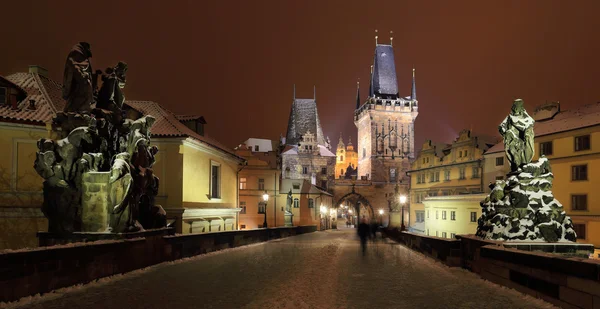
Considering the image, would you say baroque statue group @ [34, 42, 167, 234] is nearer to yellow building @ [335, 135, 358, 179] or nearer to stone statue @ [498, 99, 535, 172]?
stone statue @ [498, 99, 535, 172]

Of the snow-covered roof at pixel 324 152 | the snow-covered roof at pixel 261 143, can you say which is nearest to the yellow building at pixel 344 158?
the snow-covered roof at pixel 261 143

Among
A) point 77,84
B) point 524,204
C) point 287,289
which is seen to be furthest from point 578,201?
point 77,84

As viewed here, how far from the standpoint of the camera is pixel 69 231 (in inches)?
438

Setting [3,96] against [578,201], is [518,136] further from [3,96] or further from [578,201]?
[578,201]

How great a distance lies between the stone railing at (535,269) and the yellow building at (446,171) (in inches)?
1533

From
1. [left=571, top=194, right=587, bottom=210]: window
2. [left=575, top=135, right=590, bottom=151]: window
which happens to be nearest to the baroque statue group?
[left=571, top=194, right=587, bottom=210]: window

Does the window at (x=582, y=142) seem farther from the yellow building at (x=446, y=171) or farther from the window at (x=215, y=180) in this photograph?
the window at (x=215, y=180)

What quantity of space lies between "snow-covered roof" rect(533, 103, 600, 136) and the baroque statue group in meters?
33.2

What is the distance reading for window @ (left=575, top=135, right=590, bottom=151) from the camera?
3462 cm

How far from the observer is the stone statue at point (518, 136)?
38.7 feet

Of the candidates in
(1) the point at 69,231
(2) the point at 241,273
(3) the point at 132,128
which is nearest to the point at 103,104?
(3) the point at 132,128

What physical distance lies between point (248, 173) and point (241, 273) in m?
42.3

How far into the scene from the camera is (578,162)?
35.3 metres

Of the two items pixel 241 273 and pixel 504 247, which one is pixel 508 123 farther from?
pixel 241 273
